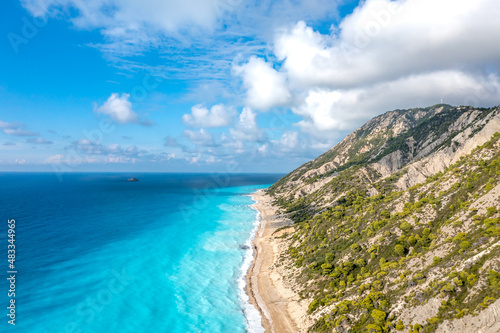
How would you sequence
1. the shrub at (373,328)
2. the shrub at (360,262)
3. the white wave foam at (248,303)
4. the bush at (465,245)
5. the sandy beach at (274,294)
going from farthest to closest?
the shrub at (360,262)
the white wave foam at (248,303)
the sandy beach at (274,294)
the bush at (465,245)
the shrub at (373,328)

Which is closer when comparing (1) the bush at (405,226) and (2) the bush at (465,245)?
(2) the bush at (465,245)

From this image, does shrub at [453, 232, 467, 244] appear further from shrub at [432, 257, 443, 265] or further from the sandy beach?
the sandy beach

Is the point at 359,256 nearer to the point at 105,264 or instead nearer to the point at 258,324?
the point at 258,324

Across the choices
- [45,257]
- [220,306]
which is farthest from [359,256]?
[45,257]

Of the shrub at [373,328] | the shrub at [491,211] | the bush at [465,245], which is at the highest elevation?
the shrub at [491,211]

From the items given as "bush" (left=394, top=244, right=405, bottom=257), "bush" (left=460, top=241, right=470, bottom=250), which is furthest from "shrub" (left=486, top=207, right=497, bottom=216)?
"bush" (left=394, top=244, right=405, bottom=257)

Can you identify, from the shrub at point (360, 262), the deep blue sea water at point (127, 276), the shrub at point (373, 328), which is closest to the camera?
the shrub at point (373, 328)

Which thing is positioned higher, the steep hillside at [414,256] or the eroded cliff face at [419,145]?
the eroded cliff face at [419,145]

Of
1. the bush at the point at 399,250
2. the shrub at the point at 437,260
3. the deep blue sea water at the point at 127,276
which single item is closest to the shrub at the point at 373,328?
the shrub at the point at 437,260

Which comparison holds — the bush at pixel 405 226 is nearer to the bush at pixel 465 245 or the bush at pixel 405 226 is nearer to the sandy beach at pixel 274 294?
the bush at pixel 465 245
